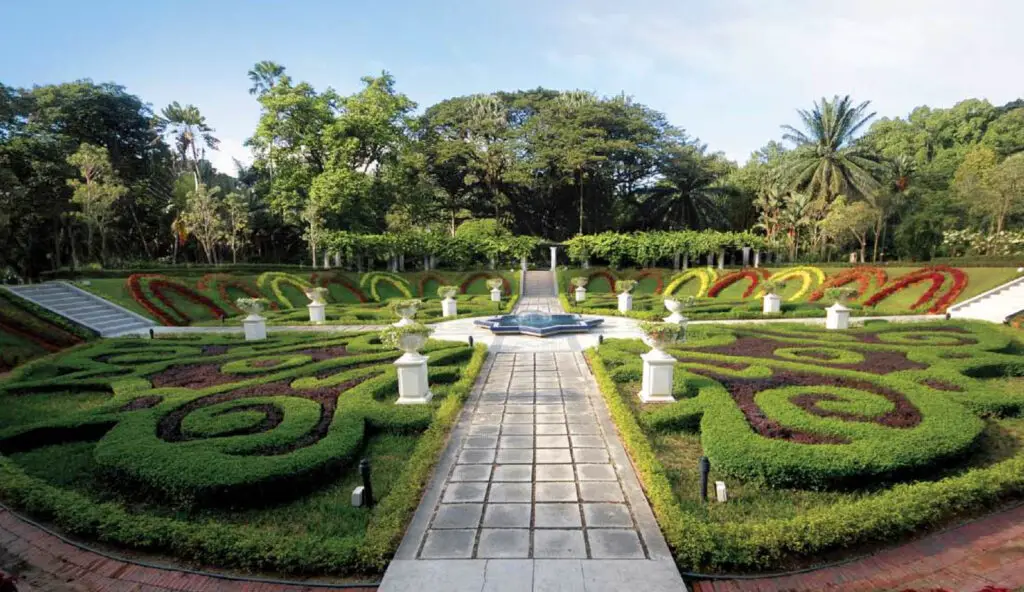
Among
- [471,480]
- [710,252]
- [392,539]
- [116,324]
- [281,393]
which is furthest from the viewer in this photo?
[710,252]

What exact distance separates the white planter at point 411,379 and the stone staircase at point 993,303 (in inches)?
705

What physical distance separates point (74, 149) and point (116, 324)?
63.4 feet

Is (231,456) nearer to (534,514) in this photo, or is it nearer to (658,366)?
(534,514)

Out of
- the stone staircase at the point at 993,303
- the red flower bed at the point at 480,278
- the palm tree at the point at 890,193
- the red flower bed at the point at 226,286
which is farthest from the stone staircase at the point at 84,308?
the palm tree at the point at 890,193

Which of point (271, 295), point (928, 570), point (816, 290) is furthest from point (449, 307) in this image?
point (928, 570)

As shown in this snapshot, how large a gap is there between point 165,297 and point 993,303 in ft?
99.2

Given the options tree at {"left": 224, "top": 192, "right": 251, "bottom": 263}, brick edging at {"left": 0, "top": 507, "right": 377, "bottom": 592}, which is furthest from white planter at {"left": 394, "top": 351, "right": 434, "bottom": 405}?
tree at {"left": 224, "top": 192, "right": 251, "bottom": 263}

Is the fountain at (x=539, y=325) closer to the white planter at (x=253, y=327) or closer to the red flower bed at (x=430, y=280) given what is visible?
the white planter at (x=253, y=327)

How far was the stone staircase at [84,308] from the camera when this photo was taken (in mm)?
15266

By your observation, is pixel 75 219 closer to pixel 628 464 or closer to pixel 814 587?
pixel 628 464

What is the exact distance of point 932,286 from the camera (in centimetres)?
1822

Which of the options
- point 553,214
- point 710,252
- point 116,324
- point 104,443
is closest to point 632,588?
point 104,443

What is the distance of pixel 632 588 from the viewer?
3732mm

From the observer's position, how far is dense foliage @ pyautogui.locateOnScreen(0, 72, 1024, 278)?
27.4 m
